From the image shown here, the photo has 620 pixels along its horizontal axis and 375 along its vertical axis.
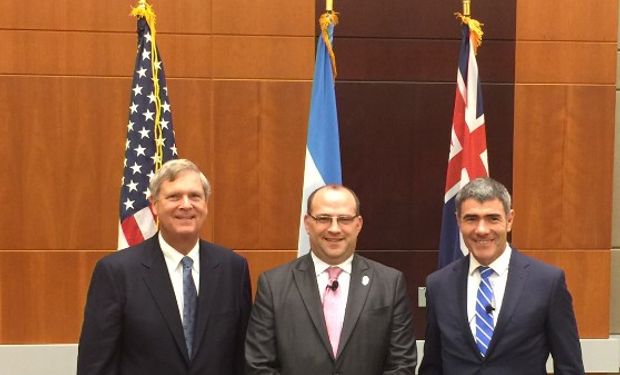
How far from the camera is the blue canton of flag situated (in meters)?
4.07

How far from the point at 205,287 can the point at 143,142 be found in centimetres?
134

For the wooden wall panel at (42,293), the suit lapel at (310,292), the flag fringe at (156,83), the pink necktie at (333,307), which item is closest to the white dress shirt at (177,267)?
the suit lapel at (310,292)

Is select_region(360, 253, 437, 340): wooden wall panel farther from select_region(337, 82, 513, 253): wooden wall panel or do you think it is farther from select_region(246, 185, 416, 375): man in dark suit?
select_region(246, 185, 416, 375): man in dark suit

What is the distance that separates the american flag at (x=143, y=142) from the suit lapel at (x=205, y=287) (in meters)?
1.01

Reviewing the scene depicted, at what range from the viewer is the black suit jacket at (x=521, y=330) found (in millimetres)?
2635

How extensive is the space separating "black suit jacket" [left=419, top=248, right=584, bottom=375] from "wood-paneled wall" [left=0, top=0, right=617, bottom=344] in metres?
2.51

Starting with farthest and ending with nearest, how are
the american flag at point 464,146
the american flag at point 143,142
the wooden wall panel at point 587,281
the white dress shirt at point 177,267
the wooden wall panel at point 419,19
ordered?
the wooden wall panel at point 587,281 → the wooden wall panel at point 419,19 → the american flag at point 464,146 → the american flag at point 143,142 → the white dress shirt at point 177,267

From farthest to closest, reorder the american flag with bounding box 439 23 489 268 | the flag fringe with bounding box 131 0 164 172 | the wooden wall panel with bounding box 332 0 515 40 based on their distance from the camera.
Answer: the wooden wall panel with bounding box 332 0 515 40, the american flag with bounding box 439 23 489 268, the flag fringe with bounding box 131 0 164 172

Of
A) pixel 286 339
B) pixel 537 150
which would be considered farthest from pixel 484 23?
pixel 286 339

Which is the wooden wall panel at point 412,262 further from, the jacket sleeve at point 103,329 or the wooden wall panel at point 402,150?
the jacket sleeve at point 103,329

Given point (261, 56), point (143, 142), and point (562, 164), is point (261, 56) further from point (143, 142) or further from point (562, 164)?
point (562, 164)

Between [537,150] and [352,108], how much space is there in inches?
50.8

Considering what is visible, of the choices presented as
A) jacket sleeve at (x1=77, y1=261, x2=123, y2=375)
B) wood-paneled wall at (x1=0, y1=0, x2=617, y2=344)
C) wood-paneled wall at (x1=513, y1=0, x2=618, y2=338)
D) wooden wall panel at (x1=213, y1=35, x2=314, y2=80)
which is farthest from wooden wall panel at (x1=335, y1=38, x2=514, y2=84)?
jacket sleeve at (x1=77, y1=261, x2=123, y2=375)

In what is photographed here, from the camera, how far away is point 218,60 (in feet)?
16.6
